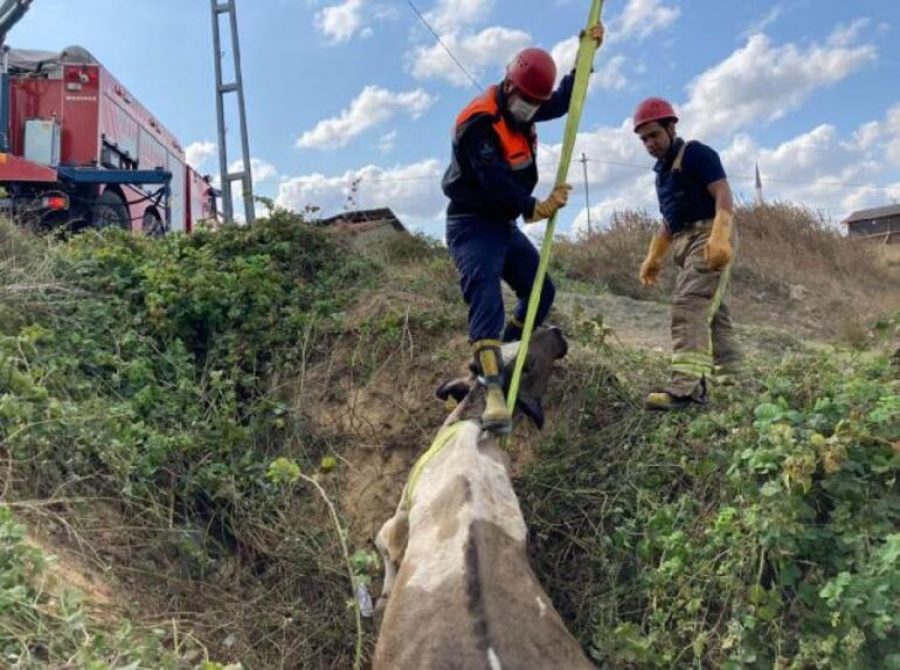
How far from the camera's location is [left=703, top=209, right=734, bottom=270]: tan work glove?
4188 millimetres

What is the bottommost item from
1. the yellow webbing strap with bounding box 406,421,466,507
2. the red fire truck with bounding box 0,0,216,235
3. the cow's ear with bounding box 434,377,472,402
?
the yellow webbing strap with bounding box 406,421,466,507

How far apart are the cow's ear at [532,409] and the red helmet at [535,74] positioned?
1.52 metres

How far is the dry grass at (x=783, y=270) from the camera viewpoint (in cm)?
1153

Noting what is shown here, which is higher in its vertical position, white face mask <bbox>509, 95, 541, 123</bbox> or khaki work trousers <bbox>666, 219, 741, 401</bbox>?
white face mask <bbox>509, 95, 541, 123</bbox>

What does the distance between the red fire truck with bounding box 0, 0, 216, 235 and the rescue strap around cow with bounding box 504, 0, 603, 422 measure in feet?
20.1

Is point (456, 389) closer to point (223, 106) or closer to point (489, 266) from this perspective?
point (489, 266)

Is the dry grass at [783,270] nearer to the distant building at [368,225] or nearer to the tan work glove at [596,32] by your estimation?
the distant building at [368,225]

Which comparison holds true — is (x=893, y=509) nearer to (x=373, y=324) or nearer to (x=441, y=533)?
(x=441, y=533)

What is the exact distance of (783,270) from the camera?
522 inches

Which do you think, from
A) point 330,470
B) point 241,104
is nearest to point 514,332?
point 330,470

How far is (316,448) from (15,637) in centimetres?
254

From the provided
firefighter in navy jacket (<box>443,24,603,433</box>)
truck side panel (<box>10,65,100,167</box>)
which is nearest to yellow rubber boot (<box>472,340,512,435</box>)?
firefighter in navy jacket (<box>443,24,603,433</box>)

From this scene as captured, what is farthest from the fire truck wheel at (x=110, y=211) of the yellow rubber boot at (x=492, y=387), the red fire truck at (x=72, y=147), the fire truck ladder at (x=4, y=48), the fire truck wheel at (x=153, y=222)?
the yellow rubber boot at (x=492, y=387)

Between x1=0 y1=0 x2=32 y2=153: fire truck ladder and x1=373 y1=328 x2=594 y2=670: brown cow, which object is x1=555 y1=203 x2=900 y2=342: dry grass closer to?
x1=0 y1=0 x2=32 y2=153: fire truck ladder
